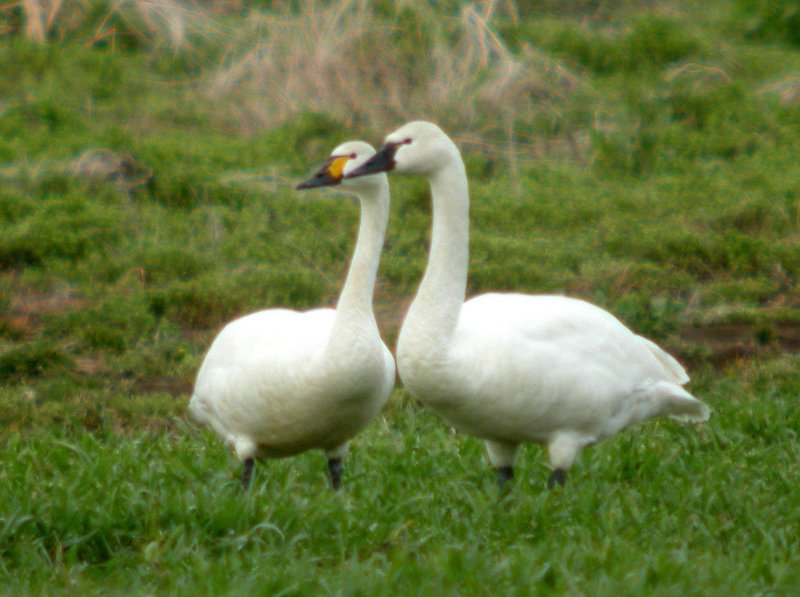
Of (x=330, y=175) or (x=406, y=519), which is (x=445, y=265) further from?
(x=406, y=519)

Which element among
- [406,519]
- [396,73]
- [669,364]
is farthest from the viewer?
[396,73]

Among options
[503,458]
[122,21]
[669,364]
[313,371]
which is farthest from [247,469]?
[122,21]

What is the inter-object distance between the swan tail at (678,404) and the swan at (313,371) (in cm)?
103

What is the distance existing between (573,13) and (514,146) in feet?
12.4

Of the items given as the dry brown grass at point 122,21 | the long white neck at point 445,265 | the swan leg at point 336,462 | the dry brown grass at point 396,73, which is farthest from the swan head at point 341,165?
the dry brown grass at point 122,21

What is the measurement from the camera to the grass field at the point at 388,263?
4426mm

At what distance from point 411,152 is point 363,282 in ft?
1.64

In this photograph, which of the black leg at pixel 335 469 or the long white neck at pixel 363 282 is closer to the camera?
the long white neck at pixel 363 282

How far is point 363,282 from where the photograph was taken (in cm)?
522

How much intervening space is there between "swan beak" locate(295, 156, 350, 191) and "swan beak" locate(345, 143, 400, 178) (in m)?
0.10

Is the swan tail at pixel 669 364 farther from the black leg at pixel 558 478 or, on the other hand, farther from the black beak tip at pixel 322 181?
the black beak tip at pixel 322 181

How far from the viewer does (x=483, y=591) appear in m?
3.95

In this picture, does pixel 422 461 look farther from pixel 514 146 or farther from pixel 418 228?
pixel 514 146

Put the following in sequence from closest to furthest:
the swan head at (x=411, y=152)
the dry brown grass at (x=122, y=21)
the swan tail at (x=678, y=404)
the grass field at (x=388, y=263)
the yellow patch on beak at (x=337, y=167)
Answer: the grass field at (x=388, y=263), the swan head at (x=411, y=152), the yellow patch on beak at (x=337, y=167), the swan tail at (x=678, y=404), the dry brown grass at (x=122, y=21)
